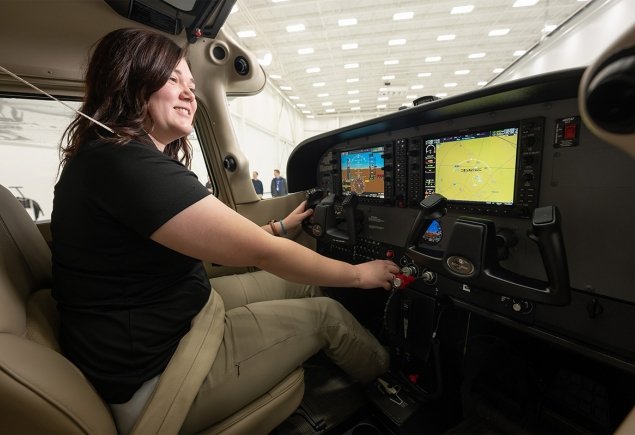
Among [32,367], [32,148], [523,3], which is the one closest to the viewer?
[32,367]

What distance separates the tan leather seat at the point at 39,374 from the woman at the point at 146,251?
44 mm

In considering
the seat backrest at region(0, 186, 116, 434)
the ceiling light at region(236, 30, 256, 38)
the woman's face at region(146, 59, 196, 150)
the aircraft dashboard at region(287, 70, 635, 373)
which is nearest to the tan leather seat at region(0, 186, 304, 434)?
the seat backrest at region(0, 186, 116, 434)

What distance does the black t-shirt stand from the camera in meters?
0.60

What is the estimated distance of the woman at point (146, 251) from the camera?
2.01 ft

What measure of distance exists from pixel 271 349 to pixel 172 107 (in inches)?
30.4

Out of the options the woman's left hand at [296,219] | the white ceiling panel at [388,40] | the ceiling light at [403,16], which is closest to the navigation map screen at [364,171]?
the woman's left hand at [296,219]

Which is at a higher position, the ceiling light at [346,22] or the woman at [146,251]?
the ceiling light at [346,22]

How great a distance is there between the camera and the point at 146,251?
67 cm

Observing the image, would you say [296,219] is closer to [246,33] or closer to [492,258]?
[492,258]

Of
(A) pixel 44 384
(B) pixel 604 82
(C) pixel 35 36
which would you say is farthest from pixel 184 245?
(C) pixel 35 36

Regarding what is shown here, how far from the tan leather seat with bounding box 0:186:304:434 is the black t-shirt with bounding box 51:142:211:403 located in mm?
57

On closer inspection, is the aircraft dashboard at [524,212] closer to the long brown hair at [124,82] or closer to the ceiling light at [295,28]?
the long brown hair at [124,82]

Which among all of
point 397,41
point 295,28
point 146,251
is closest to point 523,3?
point 397,41

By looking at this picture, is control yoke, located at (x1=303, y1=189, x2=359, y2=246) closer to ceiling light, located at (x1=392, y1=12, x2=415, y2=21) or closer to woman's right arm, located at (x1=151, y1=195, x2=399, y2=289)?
woman's right arm, located at (x1=151, y1=195, x2=399, y2=289)
